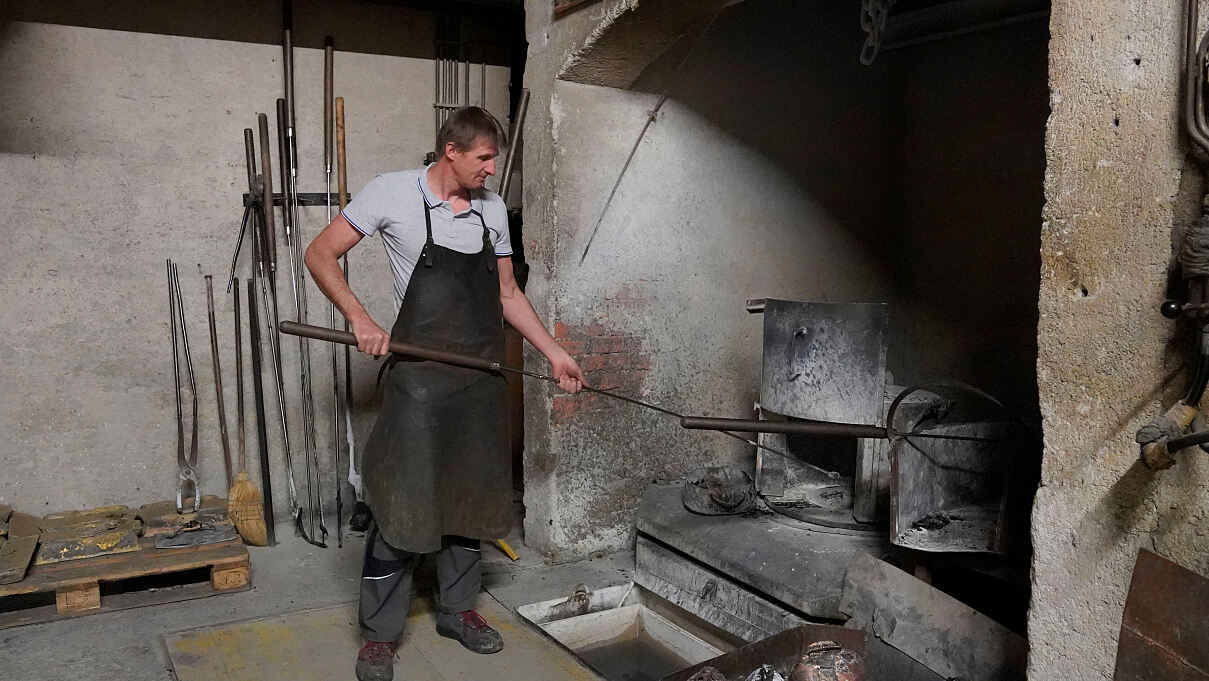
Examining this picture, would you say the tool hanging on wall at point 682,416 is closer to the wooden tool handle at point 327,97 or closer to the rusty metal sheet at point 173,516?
the rusty metal sheet at point 173,516

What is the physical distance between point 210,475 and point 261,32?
218 centimetres

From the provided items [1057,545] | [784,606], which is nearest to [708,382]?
[784,606]

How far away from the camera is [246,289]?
4488 millimetres

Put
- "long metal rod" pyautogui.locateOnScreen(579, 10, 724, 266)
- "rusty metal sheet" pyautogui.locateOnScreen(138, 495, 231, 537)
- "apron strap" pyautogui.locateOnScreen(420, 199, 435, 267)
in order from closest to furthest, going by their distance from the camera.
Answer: "apron strap" pyautogui.locateOnScreen(420, 199, 435, 267)
"rusty metal sheet" pyautogui.locateOnScreen(138, 495, 231, 537)
"long metal rod" pyautogui.locateOnScreen(579, 10, 724, 266)

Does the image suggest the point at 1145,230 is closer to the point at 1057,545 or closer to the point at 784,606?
the point at 1057,545

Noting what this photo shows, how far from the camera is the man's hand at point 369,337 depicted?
2.67 metres

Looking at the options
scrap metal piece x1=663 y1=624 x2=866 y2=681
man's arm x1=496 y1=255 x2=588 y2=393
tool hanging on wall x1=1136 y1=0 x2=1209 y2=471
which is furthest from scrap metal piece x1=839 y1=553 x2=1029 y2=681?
man's arm x1=496 y1=255 x2=588 y2=393

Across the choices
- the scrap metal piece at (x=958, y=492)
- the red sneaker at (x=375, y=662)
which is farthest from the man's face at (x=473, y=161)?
the scrap metal piece at (x=958, y=492)

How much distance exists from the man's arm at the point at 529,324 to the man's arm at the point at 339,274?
21.1 inches

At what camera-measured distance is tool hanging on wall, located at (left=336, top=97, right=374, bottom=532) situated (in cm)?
444

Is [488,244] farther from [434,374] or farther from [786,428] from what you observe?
[786,428]

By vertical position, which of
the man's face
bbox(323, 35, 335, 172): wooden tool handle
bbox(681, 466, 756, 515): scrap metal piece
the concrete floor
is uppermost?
bbox(323, 35, 335, 172): wooden tool handle

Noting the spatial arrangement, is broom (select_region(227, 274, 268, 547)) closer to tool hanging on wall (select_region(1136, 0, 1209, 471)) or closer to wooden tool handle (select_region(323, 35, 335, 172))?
wooden tool handle (select_region(323, 35, 335, 172))

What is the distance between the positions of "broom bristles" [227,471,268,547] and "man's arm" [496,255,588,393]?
5.94 ft
